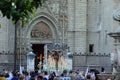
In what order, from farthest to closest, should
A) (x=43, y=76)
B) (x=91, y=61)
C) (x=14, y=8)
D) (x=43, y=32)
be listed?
(x=43, y=32)
(x=91, y=61)
(x=43, y=76)
(x=14, y=8)

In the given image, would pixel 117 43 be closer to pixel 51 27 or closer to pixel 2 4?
pixel 2 4

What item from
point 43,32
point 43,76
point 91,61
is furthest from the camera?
point 43,32

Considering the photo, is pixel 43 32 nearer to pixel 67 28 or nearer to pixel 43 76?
pixel 67 28

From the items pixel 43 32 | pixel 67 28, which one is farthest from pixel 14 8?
pixel 67 28

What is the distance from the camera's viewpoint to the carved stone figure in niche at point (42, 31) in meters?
52.3

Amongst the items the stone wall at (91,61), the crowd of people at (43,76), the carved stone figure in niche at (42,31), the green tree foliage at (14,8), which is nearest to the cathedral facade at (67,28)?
the carved stone figure in niche at (42,31)

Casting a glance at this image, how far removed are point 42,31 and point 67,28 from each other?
266cm

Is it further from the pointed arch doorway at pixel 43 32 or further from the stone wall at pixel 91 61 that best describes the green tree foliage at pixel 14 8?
the pointed arch doorway at pixel 43 32

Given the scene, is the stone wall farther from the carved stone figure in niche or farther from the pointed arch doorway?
the carved stone figure in niche

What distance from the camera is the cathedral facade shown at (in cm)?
5103

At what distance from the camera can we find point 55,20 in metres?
52.4

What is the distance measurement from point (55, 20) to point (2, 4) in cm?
4244

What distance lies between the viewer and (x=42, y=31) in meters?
52.5

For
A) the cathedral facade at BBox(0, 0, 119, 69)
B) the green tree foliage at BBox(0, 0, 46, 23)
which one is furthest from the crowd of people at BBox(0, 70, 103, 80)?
the cathedral facade at BBox(0, 0, 119, 69)
